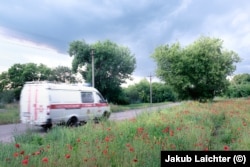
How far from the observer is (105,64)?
47844 millimetres

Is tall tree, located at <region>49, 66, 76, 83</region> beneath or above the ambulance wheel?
above

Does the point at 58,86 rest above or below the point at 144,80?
below

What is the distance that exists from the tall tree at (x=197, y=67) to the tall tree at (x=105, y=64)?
18113mm

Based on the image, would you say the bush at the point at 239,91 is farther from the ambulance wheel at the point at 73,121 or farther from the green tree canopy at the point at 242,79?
the ambulance wheel at the point at 73,121

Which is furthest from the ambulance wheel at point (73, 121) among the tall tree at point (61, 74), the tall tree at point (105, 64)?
the tall tree at point (61, 74)

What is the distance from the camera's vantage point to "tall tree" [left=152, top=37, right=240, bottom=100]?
27859 millimetres

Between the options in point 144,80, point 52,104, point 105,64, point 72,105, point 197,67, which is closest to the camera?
point 52,104

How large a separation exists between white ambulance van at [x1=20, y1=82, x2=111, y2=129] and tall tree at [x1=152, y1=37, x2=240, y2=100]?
15042 millimetres

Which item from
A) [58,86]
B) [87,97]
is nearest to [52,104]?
[58,86]

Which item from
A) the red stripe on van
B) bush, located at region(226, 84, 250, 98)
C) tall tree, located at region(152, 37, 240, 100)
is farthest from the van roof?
bush, located at region(226, 84, 250, 98)

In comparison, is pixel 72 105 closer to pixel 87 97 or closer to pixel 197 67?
pixel 87 97

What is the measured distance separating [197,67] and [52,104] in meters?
18.2

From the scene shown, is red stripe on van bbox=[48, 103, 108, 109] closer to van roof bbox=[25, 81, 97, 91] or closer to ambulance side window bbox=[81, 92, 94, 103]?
ambulance side window bbox=[81, 92, 94, 103]

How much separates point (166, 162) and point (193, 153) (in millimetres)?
604
